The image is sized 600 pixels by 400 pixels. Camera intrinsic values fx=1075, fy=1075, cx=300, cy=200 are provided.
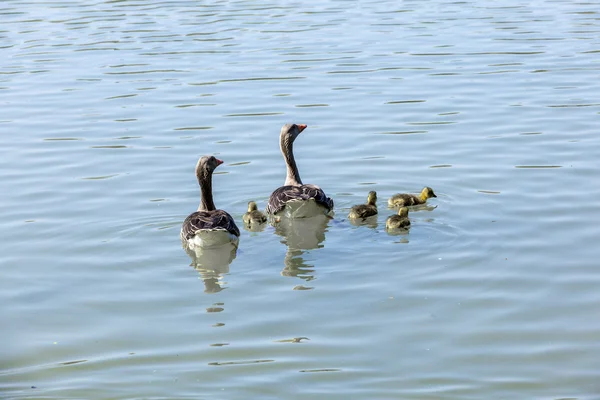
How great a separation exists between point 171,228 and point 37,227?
167cm

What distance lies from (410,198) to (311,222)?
127 cm

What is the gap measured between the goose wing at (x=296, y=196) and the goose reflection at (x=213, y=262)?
3.16ft

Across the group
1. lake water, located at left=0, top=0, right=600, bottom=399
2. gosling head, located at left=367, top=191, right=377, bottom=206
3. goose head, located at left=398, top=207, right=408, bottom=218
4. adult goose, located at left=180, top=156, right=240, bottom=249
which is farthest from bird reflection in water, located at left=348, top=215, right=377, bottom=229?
adult goose, located at left=180, top=156, right=240, bottom=249

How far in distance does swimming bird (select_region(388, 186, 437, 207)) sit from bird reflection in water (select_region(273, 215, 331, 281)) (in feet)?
2.80

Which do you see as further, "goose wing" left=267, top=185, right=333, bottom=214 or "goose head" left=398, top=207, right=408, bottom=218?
"goose wing" left=267, top=185, right=333, bottom=214

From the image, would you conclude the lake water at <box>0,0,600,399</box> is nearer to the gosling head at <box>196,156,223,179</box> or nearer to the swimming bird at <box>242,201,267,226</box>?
the swimming bird at <box>242,201,267,226</box>

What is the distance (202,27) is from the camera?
2683 centimetres

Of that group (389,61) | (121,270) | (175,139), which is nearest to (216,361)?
(121,270)

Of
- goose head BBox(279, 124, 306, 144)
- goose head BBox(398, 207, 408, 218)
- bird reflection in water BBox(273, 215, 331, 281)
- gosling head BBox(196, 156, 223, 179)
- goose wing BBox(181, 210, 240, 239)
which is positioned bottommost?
bird reflection in water BBox(273, 215, 331, 281)

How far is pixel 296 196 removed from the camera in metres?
13.1

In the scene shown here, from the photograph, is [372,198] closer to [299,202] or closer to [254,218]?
[299,202]

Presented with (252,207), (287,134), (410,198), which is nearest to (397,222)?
(410,198)

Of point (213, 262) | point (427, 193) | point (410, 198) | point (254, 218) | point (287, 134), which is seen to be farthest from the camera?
A: point (287, 134)

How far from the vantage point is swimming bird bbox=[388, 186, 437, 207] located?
13344 millimetres
